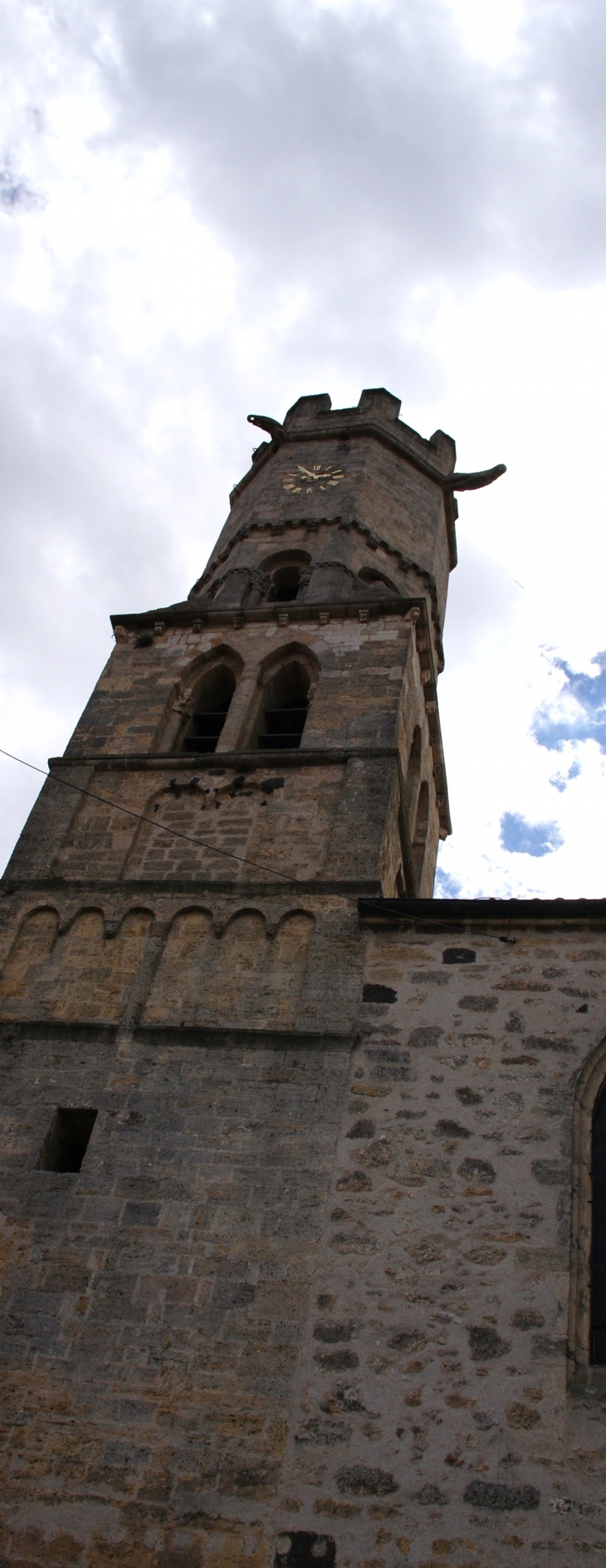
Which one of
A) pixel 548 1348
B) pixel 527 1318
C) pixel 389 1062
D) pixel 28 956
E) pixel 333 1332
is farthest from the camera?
pixel 28 956

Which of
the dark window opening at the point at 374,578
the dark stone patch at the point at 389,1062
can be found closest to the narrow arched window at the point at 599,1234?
the dark stone patch at the point at 389,1062

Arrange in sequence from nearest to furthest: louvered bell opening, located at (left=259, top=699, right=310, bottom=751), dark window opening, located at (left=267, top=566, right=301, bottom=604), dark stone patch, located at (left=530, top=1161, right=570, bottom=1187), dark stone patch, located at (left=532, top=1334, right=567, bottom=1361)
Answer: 1. dark stone patch, located at (left=532, top=1334, right=567, bottom=1361)
2. dark stone patch, located at (left=530, top=1161, right=570, bottom=1187)
3. louvered bell opening, located at (left=259, top=699, right=310, bottom=751)
4. dark window opening, located at (left=267, top=566, right=301, bottom=604)

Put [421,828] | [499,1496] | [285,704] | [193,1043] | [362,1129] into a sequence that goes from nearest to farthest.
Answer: [499,1496] → [362,1129] → [193,1043] → [285,704] → [421,828]

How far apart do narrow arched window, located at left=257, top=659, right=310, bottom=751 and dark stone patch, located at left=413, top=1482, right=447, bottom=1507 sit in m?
6.67

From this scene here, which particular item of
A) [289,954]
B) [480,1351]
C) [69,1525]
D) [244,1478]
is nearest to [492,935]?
[289,954]

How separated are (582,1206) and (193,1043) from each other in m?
2.65

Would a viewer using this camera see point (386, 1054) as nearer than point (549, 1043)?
No

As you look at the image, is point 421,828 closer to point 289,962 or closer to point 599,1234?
point 289,962

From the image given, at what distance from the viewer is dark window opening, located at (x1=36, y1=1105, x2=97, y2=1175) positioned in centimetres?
780

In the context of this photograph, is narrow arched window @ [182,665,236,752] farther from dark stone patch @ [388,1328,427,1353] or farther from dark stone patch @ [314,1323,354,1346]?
dark stone patch @ [388,1328,427,1353]

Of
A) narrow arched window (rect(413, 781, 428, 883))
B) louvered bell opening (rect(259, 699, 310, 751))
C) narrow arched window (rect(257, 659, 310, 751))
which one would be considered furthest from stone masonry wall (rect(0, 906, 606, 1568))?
narrow arched window (rect(413, 781, 428, 883))

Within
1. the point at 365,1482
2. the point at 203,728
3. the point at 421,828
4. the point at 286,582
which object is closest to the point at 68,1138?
the point at 365,1482

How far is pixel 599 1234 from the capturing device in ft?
22.3

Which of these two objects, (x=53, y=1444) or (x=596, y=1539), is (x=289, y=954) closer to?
(x=53, y=1444)
